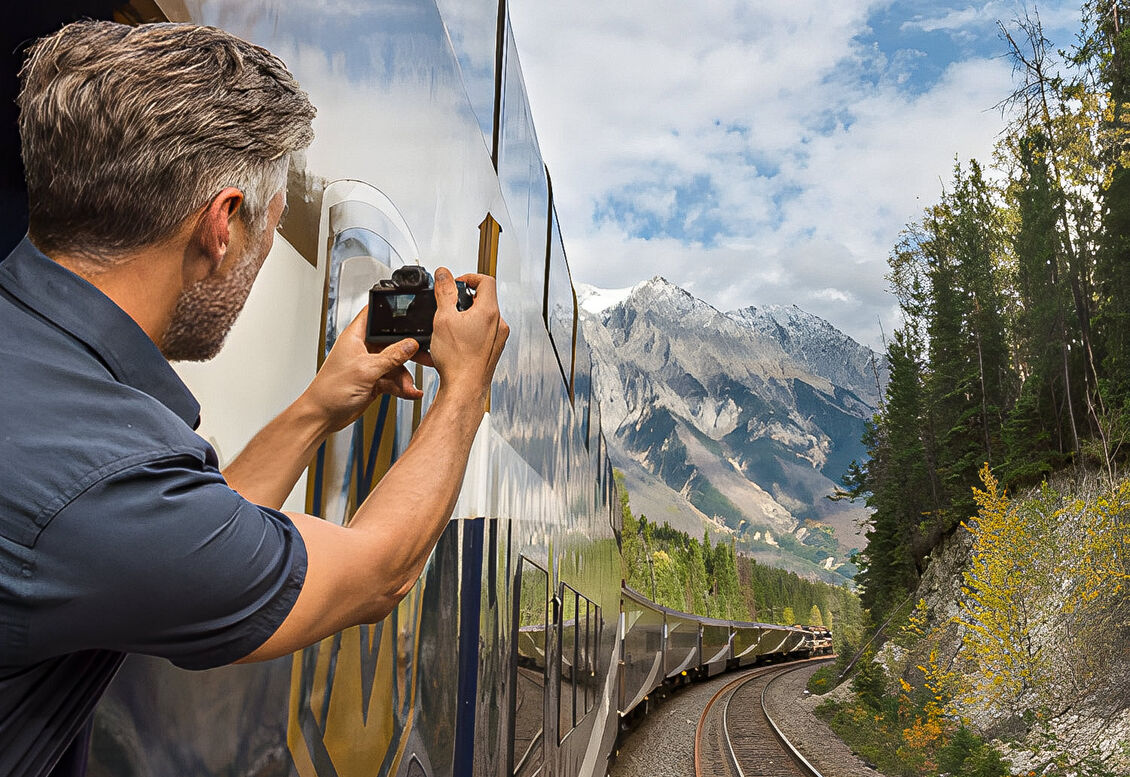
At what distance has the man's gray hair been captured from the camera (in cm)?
82

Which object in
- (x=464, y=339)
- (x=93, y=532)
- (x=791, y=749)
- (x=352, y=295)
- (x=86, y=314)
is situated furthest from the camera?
(x=791, y=749)

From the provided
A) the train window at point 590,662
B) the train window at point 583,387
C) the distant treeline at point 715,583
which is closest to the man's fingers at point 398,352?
the train window at point 583,387

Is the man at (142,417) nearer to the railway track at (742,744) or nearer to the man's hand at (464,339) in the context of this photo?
the man's hand at (464,339)

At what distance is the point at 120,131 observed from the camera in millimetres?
830

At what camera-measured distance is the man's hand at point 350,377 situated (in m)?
1.29

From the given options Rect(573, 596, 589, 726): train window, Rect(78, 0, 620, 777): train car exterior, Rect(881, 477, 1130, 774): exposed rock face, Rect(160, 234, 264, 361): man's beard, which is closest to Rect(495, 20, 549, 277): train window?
Rect(78, 0, 620, 777): train car exterior

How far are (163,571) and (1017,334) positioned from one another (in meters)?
40.1

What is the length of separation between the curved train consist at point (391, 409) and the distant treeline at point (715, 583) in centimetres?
4171

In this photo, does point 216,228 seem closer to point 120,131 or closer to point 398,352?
point 120,131

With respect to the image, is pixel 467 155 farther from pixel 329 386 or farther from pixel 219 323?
pixel 219 323

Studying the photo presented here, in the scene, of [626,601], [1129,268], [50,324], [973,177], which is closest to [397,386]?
[50,324]

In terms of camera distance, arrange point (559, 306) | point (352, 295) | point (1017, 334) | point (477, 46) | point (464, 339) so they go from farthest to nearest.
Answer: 1. point (1017, 334)
2. point (559, 306)
3. point (477, 46)
4. point (352, 295)
5. point (464, 339)

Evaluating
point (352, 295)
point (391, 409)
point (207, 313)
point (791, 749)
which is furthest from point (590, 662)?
point (791, 749)

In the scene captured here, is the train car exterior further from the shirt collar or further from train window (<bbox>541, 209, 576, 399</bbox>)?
train window (<bbox>541, 209, 576, 399</bbox>)
